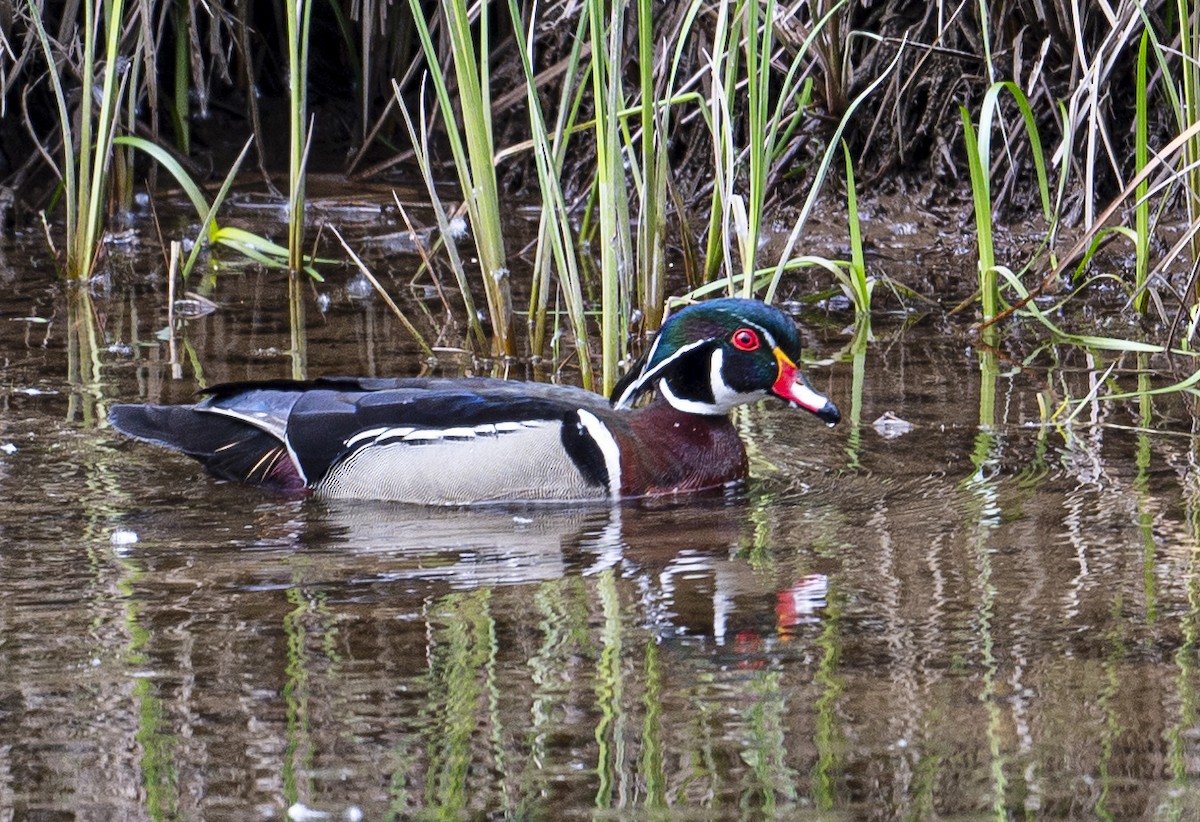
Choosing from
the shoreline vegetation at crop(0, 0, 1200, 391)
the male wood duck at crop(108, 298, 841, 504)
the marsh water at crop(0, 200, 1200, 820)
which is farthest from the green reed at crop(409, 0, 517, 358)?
the marsh water at crop(0, 200, 1200, 820)

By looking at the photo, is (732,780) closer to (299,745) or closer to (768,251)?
(299,745)

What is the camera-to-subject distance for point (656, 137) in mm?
6109

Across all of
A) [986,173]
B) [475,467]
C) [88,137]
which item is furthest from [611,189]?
[88,137]

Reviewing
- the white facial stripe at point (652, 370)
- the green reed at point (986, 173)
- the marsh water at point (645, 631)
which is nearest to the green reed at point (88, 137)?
the marsh water at point (645, 631)

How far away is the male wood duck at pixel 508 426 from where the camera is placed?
17.1ft

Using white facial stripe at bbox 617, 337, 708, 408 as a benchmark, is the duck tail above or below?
below

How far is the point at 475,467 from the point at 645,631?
57.4 inches

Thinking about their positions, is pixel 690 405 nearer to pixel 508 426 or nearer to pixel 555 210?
pixel 508 426

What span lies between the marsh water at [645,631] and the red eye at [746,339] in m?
0.40

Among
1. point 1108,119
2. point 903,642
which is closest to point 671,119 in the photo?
point 1108,119

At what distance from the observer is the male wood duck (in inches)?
205

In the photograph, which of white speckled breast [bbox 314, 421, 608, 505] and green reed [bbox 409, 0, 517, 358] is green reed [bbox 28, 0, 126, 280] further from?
white speckled breast [bbox 314, 421, 608, 505]

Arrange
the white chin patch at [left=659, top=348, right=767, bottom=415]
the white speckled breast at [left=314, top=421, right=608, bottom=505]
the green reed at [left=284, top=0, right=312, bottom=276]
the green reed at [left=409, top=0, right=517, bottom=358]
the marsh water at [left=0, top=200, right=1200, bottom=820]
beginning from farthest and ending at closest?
the green reed at [left=284, top=0, right=312, bottom=276], the green reed at [left=409, top=0, right=517, bottom=358], the white chin patch at [left=659, top=348, right=767, bottom=415], the white speckled breast at [left=314, top=421, right=608, bottom=505], the marsh water at [left=0, top=200, right=1200, bottom=820]

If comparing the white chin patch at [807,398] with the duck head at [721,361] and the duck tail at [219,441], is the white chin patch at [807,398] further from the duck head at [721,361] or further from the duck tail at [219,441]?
the duck tail at [219,441]
